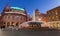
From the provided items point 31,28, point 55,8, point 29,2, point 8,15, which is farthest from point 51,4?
point 8,15

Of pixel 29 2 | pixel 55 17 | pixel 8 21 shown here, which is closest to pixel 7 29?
pixel 8 21

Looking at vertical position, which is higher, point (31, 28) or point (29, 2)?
point (29, 2)

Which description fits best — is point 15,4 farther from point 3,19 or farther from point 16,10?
point 3,19

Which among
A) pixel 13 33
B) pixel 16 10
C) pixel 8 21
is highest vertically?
pixel 16 10

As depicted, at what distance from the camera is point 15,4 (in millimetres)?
3303

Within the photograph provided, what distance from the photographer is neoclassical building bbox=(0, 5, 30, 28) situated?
10.7 ft

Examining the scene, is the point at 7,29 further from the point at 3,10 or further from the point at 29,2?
the point at 29,2

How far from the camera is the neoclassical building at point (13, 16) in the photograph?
3262mm

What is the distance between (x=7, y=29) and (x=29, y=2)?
78 centimetres

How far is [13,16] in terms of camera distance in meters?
3.35

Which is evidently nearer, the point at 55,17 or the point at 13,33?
the point at 13,33

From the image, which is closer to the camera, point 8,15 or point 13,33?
point 13,33

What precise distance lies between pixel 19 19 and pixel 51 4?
0.81m

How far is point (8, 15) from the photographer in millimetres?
3334
